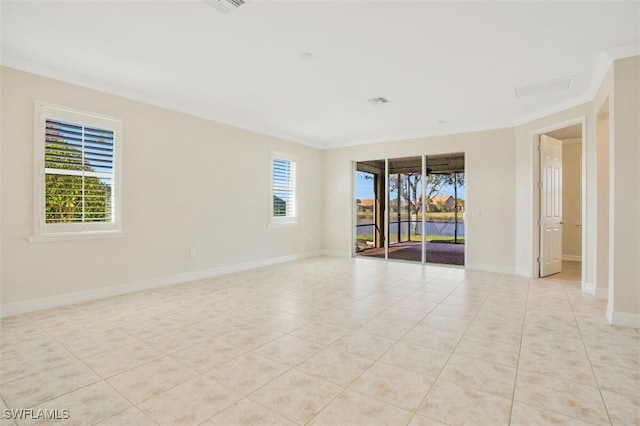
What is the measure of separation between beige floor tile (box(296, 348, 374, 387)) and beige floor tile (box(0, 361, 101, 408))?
4.73 ft

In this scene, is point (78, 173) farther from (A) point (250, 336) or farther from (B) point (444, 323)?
(B) point (444, 323)

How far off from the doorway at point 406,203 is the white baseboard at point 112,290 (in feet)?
10.2

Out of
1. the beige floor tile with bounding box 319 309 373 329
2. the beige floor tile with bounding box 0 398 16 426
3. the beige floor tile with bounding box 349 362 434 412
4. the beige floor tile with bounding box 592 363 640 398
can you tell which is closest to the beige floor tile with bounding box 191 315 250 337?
the beige floor tile with bounding box 319 309 373 329

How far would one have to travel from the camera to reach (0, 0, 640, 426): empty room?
6.84 feet

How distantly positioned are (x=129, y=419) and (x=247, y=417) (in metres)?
0.64

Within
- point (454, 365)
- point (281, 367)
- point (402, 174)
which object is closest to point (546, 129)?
point (402, 174)

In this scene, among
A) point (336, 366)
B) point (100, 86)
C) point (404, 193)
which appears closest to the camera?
point (336, 366)

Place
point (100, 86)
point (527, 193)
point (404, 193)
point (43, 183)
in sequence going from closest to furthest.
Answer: point (43, 183), point (100, 86), point (527, 193), point (404, 193)

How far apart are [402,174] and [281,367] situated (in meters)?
6.91

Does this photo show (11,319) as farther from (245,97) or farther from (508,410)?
(508,410)

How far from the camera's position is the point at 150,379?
216 cm

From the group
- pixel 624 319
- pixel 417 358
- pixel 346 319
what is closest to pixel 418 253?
pixel 624 319

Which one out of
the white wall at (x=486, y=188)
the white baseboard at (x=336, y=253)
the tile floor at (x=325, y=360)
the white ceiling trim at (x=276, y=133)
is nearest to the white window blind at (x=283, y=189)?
the white ceiling trim at (x=276, y=133)

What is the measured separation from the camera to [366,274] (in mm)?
5641
